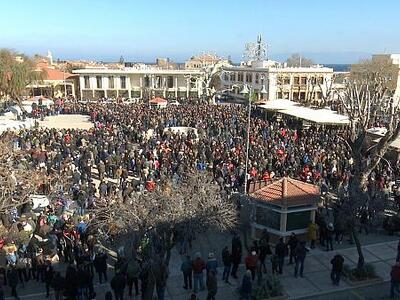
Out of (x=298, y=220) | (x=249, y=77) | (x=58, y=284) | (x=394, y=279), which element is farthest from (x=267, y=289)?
(x=249, y=77)

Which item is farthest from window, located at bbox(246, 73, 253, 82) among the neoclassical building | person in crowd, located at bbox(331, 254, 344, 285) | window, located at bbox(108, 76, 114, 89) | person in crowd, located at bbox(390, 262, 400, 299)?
person in crowd, located at bbox(390, 262, 400, 299)

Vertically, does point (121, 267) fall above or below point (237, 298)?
above

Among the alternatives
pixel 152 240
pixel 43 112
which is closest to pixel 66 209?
pixel 152 240

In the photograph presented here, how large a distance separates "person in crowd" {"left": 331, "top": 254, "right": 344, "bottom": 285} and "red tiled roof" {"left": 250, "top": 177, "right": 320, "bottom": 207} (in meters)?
2.45

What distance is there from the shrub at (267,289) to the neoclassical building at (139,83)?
5117 centimetres

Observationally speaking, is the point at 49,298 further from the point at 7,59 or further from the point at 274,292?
the point at 7,59

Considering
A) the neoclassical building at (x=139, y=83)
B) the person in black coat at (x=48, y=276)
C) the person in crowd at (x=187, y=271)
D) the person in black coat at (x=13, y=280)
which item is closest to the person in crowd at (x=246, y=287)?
the person in crowd at (x=187, y=271)

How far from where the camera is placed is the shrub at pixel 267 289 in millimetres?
10414

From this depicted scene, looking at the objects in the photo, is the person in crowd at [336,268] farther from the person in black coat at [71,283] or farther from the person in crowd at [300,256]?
the person in black coat at [71,283]

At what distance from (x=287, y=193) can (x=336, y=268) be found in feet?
9.31

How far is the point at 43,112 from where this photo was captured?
4016 cm

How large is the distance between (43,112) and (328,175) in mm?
29275

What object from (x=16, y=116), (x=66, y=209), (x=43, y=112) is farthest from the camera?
(x=43, y=112)

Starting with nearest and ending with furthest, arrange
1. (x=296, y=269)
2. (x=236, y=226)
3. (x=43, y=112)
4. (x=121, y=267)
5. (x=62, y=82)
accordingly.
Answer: (x=121, y=267) < (x=296, y=269) < (x=236, y=226) < (x=43, y=112) < (x=62, y=82)
